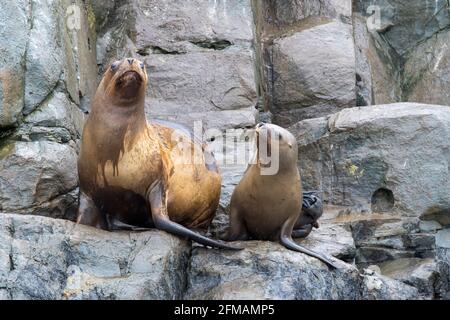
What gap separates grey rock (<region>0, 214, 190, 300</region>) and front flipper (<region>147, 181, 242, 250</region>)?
0.10 m

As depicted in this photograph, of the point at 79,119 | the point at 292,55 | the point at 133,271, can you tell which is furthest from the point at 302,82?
the point at 133,271

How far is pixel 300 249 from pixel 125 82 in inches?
59.1

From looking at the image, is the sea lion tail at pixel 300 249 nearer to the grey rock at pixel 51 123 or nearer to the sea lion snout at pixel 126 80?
the sea lion snout at pixel 126 80

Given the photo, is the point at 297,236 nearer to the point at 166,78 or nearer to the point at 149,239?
the point at 149,239

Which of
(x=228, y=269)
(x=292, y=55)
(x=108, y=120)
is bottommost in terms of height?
(x=228, y=269)

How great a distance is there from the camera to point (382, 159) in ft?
25.4

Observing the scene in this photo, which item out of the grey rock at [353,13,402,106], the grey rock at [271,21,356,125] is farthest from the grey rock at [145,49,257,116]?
the grey rock at [353,13,402,106]

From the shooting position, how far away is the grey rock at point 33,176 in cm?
676

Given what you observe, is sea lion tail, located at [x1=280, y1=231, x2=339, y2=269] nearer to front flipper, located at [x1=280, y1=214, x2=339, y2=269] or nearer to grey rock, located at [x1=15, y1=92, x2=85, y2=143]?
front flipper, located at [x1=280, y1=214, x2=339, y2=269]

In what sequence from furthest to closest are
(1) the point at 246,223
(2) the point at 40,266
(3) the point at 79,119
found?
(3) the point at 79,119, (1) the point at 246,223, (2) the point at 40,266

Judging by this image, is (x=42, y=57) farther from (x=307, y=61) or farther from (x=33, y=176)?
(x=307, y=61)

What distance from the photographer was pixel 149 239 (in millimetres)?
5805

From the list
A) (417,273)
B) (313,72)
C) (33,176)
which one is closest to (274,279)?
(417,273)

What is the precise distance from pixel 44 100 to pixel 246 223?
1.68 metres
